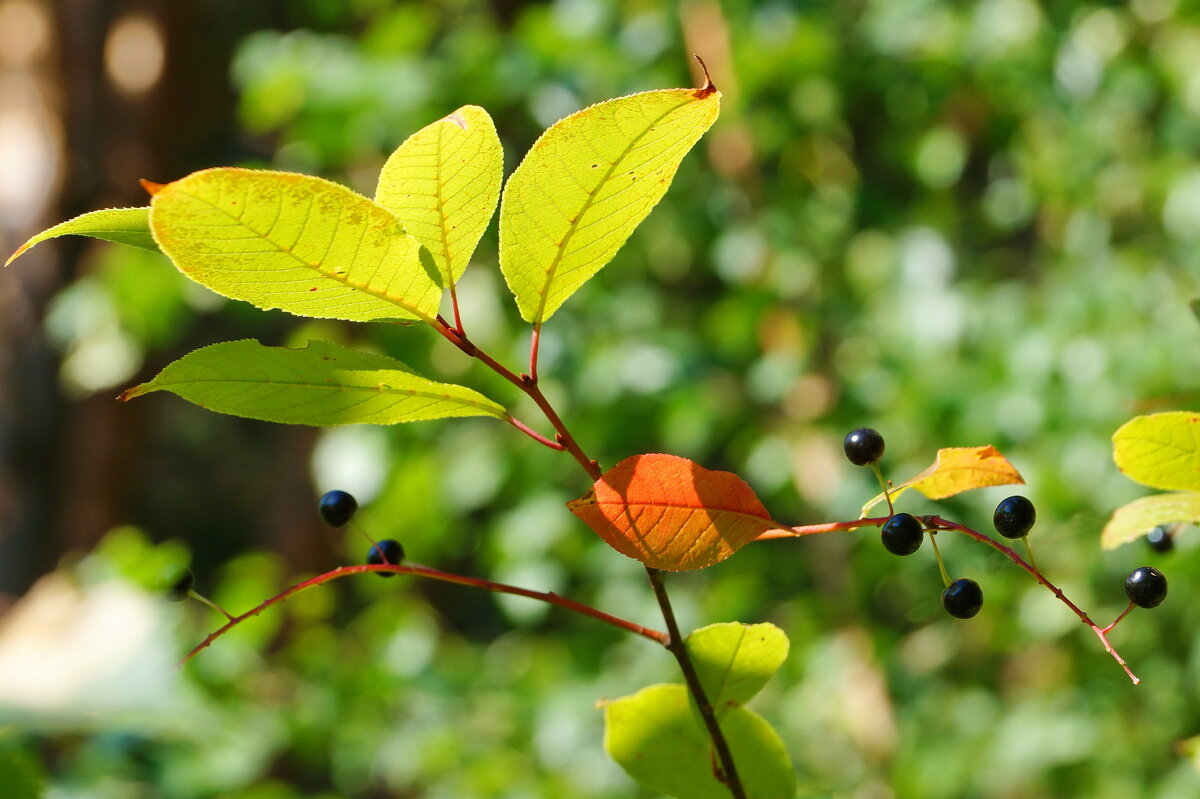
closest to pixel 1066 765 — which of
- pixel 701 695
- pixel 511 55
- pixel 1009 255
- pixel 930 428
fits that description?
pixel 930 428

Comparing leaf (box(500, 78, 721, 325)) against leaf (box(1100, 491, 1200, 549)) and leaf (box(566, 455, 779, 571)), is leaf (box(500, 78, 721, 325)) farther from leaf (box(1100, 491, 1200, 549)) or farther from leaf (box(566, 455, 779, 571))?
leaf (box(1100, 491, 1200, 549))

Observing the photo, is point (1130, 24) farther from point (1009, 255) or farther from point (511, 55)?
point (511, 55)

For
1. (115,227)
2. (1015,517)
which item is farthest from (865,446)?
(115,227)

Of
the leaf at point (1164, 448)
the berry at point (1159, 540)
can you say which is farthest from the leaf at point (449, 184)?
the berry at point (1159, 540)

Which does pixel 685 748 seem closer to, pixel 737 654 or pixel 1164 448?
pixel 737 654

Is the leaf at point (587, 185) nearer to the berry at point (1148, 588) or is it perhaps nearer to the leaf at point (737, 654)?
the leaf at point (737, 654)
